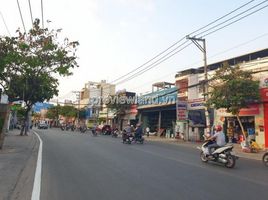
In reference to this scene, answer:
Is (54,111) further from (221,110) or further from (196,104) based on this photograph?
(221,110)

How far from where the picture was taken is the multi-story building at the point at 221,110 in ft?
84.1

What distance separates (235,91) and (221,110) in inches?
299

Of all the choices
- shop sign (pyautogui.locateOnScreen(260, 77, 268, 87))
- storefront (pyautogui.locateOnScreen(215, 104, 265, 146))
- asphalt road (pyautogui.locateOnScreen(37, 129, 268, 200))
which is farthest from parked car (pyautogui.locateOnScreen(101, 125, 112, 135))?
asphalt road (pyautogui.locateOnScreen(37, 129, 268, 200))

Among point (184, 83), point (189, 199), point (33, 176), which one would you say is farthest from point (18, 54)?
point (184, 83)

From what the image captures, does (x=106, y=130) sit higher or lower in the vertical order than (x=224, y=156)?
higher

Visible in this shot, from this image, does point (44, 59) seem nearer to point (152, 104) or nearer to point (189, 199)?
point (189, 199)

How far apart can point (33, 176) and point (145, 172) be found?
11.3ft

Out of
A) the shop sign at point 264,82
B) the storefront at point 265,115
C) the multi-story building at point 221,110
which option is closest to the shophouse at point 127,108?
the multi-story building at point 221,110

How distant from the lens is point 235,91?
910 inches

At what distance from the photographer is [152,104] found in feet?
147

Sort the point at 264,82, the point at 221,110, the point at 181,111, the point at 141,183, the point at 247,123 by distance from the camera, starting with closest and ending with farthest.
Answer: the point at 141,183 → the point at 264,82 → the point at 247,123 → the point at 221,110 → the point at 181,111

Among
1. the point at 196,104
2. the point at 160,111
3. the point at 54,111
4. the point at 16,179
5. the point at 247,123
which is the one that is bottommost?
the point at 16,179

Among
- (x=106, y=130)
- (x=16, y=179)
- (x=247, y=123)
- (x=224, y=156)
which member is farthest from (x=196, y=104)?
(x=16, y=179)

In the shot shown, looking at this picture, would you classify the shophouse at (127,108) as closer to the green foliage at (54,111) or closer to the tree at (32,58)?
the tree at (32,58)
